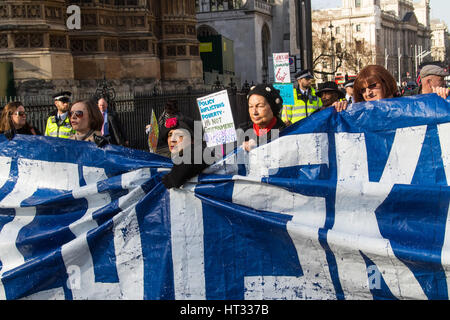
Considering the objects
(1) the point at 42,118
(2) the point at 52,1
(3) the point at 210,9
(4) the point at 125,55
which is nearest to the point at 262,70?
(3) the point at 210,9

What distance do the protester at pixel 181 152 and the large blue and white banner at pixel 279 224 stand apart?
0.09 meters

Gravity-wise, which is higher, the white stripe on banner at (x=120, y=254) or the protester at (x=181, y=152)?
the protester at (x=181, y=152)

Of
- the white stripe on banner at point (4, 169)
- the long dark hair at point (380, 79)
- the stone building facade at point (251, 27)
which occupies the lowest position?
the white stripe on banner at point (4, 169)

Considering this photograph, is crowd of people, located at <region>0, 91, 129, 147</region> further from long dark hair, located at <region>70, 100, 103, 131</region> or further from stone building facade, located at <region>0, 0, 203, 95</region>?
stone building facade, located at <region>0, 0, 203, 95</region>

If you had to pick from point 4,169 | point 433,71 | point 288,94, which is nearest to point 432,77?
point 433,71

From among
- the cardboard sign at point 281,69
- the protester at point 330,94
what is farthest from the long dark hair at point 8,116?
the cardboard sign at point 281,69

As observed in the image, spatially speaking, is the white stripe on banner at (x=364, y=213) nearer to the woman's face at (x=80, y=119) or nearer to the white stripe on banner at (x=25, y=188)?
the white stripe on banner at (x=25, y=188)

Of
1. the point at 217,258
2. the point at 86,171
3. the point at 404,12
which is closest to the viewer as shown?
the point at 217,258

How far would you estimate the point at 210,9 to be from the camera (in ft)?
183

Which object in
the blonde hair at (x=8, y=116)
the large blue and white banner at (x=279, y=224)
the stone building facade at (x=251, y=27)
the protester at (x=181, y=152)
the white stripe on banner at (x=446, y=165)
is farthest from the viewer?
the stone building facade at (x=251, y=27)

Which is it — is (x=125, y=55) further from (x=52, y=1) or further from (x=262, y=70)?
(x=262, y=70)

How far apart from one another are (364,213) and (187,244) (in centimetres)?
119

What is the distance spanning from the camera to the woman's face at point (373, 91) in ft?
17.3

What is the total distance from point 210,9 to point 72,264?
52520 millimetres
